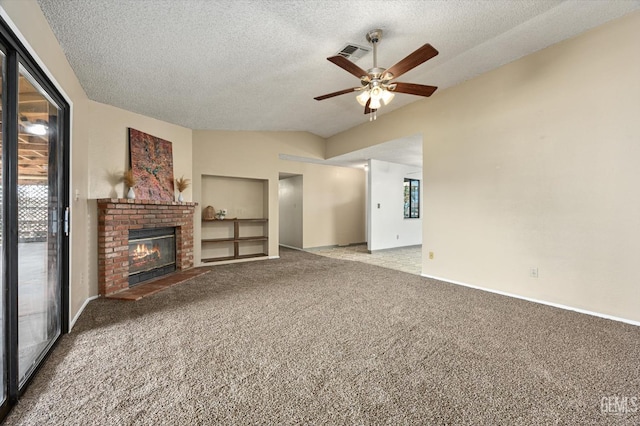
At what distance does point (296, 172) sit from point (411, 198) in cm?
372

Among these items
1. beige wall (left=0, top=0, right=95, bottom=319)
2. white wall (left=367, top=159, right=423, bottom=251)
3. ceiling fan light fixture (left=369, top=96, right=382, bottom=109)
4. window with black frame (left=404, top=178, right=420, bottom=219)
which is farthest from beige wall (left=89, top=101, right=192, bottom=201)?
window with black frame (left=404, top=178, right=420, bottom=219)

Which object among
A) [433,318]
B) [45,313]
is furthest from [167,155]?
[433,318]

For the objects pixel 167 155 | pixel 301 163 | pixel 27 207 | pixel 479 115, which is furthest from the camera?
pixel 301 163

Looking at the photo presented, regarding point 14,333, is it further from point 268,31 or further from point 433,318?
point 433,318

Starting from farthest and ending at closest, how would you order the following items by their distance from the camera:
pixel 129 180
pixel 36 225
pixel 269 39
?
pixel 129 180, pixel 269 39, pixel 36 225

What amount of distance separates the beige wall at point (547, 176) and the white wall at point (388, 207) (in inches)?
104

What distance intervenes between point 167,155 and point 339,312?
400 cm

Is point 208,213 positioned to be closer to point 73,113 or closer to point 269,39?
point 73,113

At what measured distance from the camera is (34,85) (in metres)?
1.95

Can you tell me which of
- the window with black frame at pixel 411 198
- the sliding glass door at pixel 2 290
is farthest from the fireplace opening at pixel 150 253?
the window with black frame at pixel 411 198

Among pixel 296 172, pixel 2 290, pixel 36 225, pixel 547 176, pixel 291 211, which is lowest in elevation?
pixel 2 290

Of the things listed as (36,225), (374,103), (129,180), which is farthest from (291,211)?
(36,225)

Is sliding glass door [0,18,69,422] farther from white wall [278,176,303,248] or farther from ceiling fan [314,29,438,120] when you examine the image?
white wall [278,176,303,248]

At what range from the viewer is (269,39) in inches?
104
